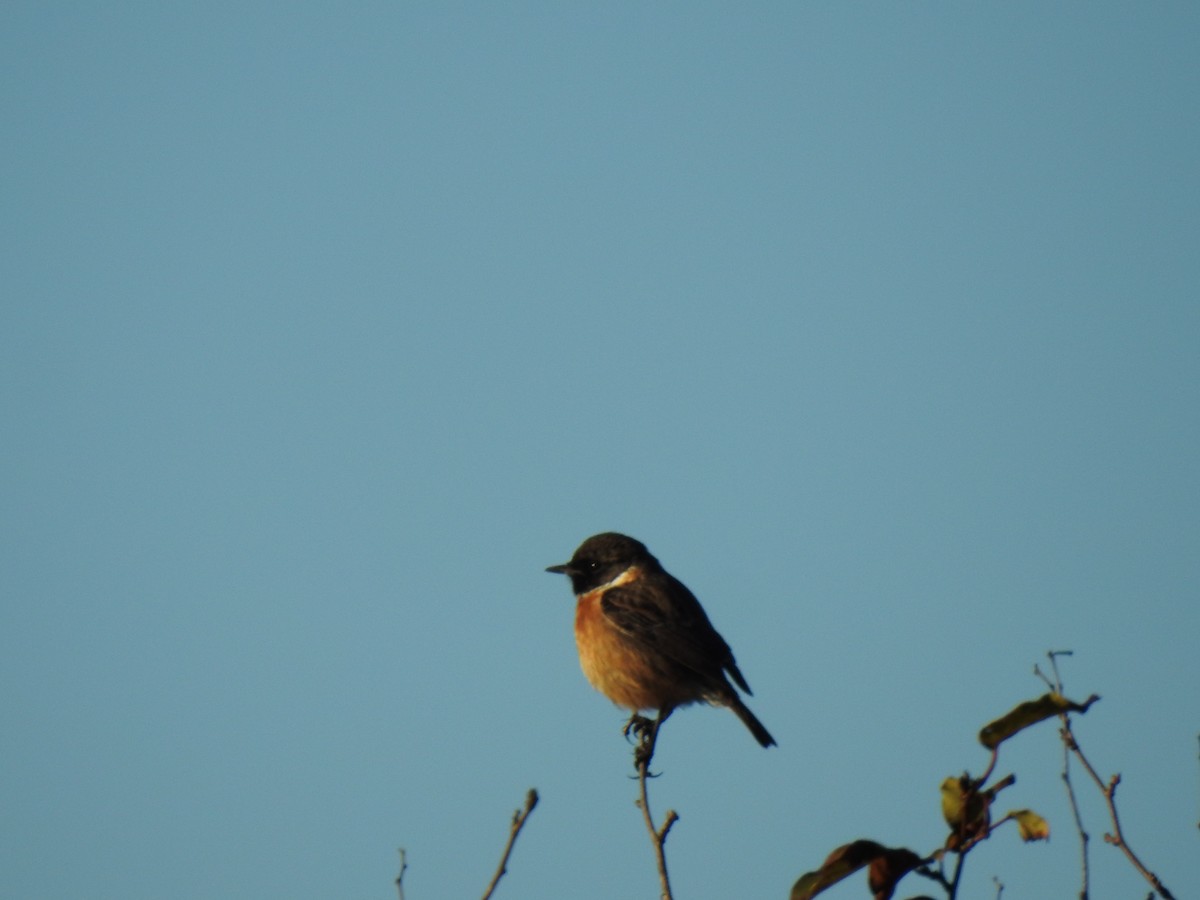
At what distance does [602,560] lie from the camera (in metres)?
13.1

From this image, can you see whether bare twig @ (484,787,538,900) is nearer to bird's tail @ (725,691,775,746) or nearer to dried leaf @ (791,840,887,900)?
dried leaf @ (791,840,887,900)

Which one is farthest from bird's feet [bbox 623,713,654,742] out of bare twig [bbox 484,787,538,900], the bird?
bare twig [bbox 484,787,538,900]

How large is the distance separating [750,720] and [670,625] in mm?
1153

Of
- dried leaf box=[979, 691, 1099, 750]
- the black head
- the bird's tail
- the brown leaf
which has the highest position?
the black head

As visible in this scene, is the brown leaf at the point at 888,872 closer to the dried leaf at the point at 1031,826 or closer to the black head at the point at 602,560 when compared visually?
the dried leaf at the point at 1031,826

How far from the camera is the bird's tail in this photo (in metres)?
11.4

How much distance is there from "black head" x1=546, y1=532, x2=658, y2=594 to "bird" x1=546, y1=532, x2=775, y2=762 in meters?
0.06

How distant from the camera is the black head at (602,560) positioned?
13.1 m

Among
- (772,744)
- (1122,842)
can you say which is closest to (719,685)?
(772,744)

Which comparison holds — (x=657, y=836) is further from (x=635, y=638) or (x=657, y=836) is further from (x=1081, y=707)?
(x=635, y=638)

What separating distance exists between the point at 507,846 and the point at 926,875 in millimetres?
1364

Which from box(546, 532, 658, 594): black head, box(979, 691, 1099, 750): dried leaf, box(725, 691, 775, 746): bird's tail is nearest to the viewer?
box(979, 691, 1099, 750): dried leaf

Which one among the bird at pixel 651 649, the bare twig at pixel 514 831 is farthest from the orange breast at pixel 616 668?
the bare twig at pixel 514 831

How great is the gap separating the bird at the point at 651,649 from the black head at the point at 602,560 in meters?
0.06
